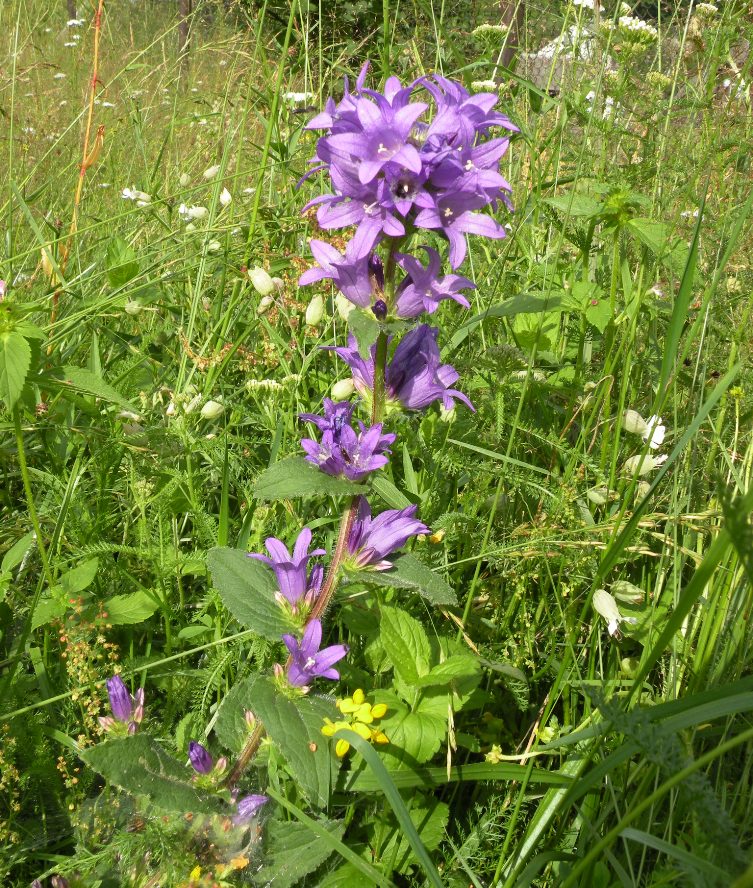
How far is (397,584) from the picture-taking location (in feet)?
4.04

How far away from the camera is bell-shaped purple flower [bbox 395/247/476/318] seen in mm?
1247

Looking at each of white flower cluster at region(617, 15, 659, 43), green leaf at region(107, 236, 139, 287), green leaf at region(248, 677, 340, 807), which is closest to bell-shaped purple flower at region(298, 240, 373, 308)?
green leaf at region(248, 677, 340, 807)

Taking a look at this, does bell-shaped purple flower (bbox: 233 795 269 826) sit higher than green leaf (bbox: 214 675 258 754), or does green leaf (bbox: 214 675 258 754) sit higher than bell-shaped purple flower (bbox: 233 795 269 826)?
green leaf (bbox: 214 675 258 754)

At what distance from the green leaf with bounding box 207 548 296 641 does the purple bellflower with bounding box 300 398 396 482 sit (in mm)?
239

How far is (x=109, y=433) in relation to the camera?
76.4 inches

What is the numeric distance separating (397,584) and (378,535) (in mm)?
122

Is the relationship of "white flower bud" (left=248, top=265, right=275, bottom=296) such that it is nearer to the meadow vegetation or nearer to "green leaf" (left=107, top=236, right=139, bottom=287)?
the meadow vegetation

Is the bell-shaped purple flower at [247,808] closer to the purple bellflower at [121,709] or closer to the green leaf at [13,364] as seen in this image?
the purple bellflower at [121,709]

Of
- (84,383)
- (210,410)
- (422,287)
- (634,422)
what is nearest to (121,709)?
(84,383)

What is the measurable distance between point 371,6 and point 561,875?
6667 millimetres

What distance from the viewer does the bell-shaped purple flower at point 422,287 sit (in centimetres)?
125

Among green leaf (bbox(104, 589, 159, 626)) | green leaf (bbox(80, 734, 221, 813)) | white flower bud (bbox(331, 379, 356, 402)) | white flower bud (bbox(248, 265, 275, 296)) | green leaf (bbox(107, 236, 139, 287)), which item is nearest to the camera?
green leaf (bbox(80, 734, 221, 813))

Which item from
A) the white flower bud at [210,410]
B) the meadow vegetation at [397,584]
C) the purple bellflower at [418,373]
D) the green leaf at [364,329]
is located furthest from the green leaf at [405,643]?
the white flower bud at [210,410]

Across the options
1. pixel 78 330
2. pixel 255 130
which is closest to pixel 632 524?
pixel 78 330
